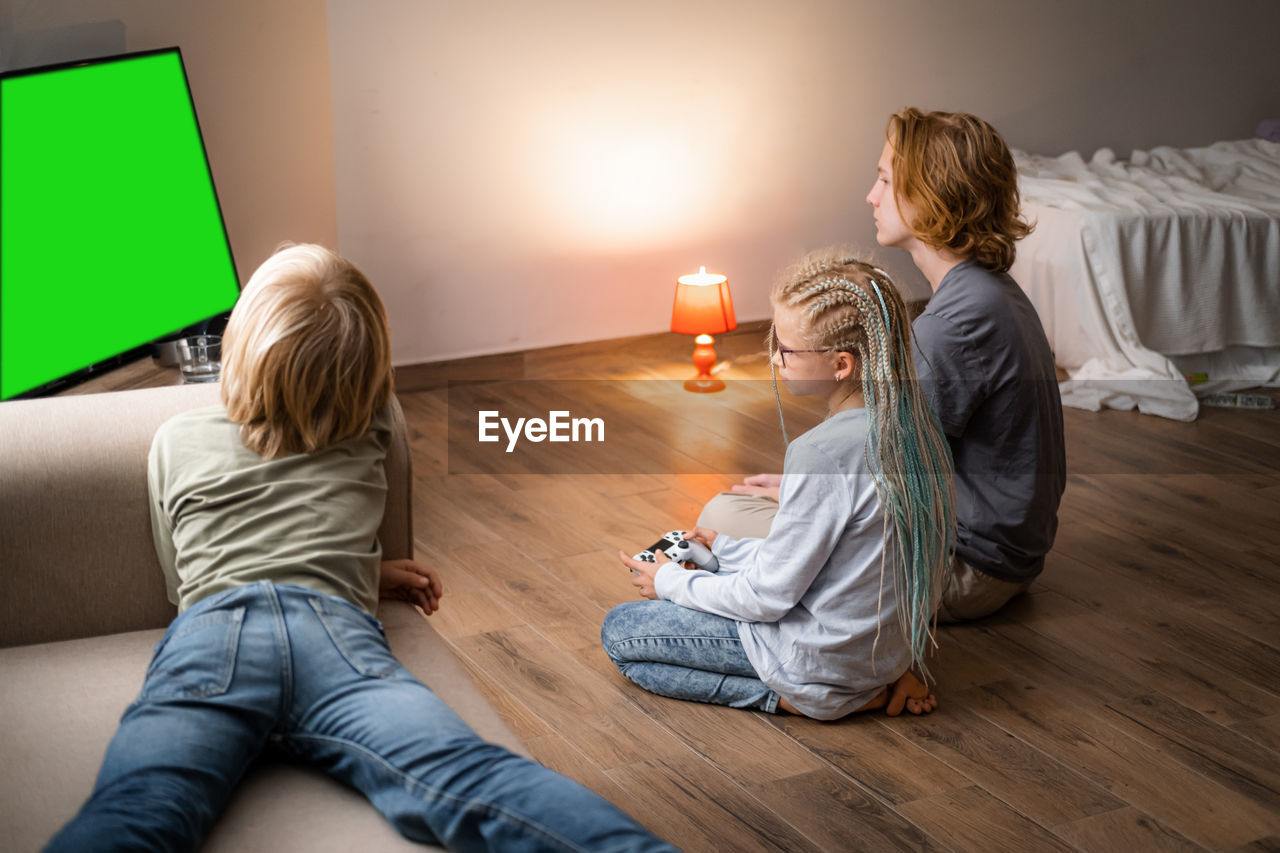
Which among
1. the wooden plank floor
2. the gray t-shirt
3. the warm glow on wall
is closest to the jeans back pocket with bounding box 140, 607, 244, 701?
the wooden plank floor

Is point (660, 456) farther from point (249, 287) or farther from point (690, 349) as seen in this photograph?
point (249, 287)

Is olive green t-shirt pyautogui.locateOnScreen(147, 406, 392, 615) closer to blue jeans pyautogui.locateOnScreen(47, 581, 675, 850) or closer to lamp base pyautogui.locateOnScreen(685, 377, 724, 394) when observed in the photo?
blue jeans pyautogui.locateOnScreen(47, 581, 675, 850)

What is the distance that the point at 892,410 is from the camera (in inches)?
68.9

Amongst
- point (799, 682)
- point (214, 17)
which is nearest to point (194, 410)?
point (799, 682)

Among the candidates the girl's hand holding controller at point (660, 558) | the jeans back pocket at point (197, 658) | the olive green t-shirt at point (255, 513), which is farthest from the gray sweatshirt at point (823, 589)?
the jeans back pocket at point (197, 658)

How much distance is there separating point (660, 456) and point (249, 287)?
1.81m

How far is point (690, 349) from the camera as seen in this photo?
4184mm

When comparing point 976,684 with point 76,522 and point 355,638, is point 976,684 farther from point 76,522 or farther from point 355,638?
point 76,522

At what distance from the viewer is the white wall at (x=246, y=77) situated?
2320 mm

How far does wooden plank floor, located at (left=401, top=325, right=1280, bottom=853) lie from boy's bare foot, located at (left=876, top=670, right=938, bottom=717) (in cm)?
3

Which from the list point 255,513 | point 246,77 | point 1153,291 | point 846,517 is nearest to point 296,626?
point 255,513

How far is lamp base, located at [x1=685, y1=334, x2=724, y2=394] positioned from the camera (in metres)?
3.77

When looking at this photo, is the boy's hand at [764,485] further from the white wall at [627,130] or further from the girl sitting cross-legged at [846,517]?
the white wall at [627,130]

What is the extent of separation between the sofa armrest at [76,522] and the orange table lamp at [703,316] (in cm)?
238
